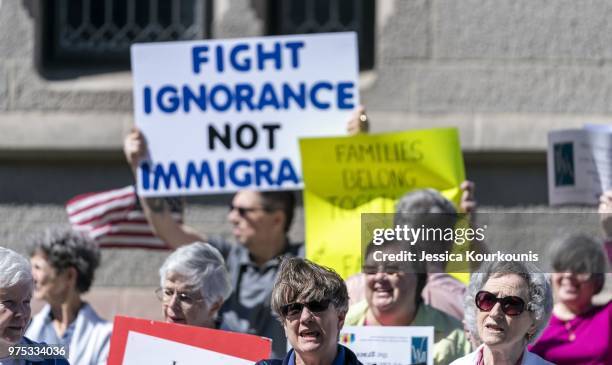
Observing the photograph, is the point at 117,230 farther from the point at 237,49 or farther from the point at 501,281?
the point at 501,281

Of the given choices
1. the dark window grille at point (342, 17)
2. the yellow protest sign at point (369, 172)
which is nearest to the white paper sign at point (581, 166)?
the yellow protest sign at point (369, 172)

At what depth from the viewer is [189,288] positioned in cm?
541

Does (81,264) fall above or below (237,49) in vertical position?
below

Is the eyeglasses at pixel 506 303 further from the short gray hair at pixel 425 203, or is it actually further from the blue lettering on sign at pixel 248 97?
the blue lettering on sign at pixel 248 97

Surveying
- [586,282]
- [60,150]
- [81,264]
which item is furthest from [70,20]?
[586,282]

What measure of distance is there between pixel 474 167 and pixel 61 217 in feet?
8.14

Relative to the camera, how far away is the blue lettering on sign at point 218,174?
6.95 m

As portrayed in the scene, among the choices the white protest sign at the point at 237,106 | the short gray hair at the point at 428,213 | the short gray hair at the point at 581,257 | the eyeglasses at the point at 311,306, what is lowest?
the eyeglasses at the point at 311,306

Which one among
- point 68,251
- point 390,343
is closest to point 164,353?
point 390,343

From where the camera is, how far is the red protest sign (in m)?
5.07

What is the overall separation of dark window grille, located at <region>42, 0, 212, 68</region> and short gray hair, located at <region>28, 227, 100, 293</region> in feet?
10.1

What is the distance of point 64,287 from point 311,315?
214 centimetres

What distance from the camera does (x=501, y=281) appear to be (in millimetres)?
4617

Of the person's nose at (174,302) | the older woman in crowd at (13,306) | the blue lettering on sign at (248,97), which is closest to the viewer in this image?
the older woman in crowd at (13,306)
